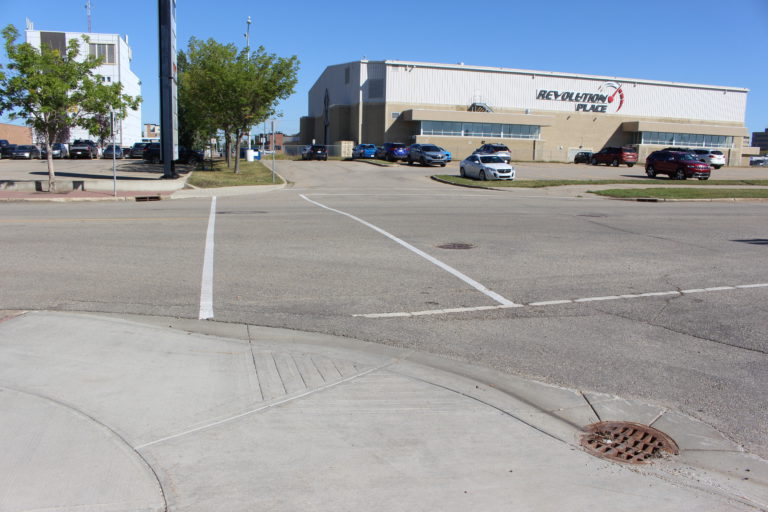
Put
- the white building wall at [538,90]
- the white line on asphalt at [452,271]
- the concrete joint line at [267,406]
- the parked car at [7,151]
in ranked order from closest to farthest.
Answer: the concrete joint line at [267,406]
the white line on asphalt at [452,271]
the parked car at [7,151]
the white building wall at [538,90]

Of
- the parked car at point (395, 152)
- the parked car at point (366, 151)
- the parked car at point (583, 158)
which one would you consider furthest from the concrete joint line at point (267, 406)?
the parked car at point (583, 158)

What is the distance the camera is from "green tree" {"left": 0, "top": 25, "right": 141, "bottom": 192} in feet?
73.1

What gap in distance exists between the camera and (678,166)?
40.0 meters

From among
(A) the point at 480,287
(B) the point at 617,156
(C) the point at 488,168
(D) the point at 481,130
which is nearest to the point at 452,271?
(A) the point at 480,287

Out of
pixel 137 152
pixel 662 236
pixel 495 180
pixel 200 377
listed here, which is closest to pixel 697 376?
pixel 200 377

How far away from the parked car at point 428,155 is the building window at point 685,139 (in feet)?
129

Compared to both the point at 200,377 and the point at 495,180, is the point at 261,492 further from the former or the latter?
the point at 495,180

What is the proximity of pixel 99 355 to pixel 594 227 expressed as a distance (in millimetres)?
12053

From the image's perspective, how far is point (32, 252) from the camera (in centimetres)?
1002

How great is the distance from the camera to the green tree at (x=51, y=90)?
22.3 m

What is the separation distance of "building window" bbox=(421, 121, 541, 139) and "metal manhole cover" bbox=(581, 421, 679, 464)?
66.2m

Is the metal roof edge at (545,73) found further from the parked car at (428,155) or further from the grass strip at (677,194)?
the grass strip at (677,194)

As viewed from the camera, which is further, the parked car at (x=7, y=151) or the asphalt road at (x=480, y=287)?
the parked car at (x=7, y=151)

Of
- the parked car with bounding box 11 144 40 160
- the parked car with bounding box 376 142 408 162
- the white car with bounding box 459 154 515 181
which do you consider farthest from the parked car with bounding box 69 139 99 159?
the white car with bounding box 459 154 515 181
